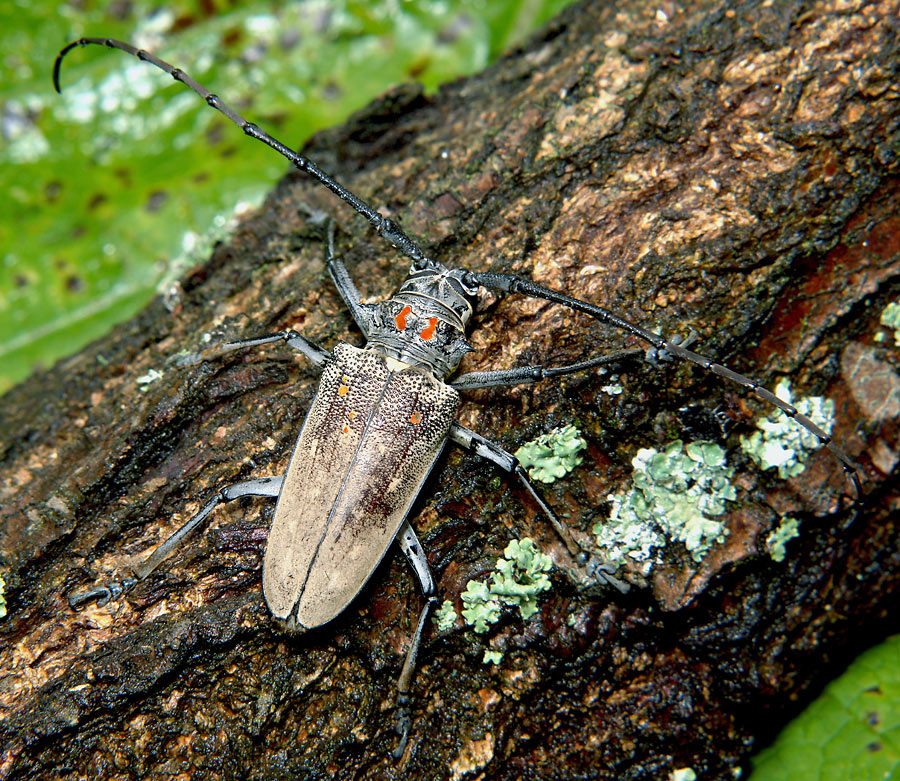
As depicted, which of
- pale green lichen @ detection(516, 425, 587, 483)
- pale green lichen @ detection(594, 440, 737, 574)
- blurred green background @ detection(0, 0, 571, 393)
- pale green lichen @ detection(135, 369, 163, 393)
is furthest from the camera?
blurred green background @ detection(0, 0, 571, 393)

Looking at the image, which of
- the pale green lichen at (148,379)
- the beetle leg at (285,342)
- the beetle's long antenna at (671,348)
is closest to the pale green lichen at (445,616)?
the beetle's long antenna at (671,348)

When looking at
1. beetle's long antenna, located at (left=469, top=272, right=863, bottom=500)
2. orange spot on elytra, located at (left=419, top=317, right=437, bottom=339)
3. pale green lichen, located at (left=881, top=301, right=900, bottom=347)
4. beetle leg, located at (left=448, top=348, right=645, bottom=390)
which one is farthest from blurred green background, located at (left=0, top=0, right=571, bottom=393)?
pale green lichen, located at (left=881, top=301, right=900, bottom=347)

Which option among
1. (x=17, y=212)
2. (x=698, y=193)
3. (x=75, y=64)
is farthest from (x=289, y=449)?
(x=75, y=64)

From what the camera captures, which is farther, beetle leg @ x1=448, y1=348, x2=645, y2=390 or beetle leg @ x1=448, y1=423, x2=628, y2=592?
beetle leg @ x1=448, y1=348, x2=645, y2=390

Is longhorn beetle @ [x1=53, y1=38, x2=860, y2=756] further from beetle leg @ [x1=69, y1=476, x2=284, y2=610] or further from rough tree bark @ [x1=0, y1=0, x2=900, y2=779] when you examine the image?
rough tree bark @ [x1=0, y1=0, x2=900, y2=779]

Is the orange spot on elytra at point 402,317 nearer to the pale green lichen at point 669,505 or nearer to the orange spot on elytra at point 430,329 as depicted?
the orange spot on elytra at point 430,329
